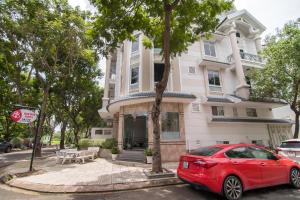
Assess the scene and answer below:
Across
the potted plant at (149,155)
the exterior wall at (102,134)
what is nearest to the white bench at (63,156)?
the potted plant at (149,155)

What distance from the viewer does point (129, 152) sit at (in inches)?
510

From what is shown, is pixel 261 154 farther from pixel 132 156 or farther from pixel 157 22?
pixel 132 156

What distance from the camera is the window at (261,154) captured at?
5.87 m

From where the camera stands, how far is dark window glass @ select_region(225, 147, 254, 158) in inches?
215

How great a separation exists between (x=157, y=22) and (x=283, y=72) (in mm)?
11203

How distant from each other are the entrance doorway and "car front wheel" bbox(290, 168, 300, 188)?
359 inches

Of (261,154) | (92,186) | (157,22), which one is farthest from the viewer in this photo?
(157,22)

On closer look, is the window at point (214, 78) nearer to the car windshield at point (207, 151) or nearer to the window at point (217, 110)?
the window at point (217, 110)

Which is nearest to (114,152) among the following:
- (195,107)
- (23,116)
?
(23,116)

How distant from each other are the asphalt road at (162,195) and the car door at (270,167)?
373mm

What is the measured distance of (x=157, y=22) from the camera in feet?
31.4

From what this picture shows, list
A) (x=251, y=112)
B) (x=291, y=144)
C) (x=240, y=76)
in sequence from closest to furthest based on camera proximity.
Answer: (x=291, y=144) → (x=240, y=76) → (x=251, y=112)

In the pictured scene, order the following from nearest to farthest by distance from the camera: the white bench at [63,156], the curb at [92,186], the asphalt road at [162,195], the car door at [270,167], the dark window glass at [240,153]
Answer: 1. the asphalt road at [162,195]
2. the dark window glass at [240,153]
3. the car door at [270,167]
4. the curb at [92,186]
5. the white bench at [63,156]

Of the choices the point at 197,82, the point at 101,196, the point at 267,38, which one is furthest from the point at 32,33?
the point at 267,38
